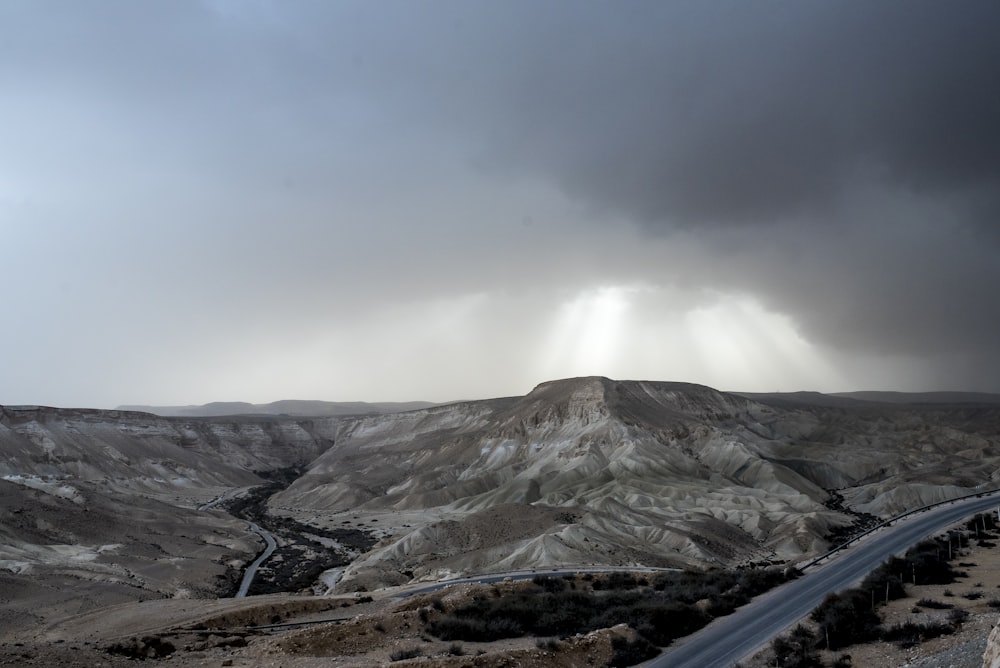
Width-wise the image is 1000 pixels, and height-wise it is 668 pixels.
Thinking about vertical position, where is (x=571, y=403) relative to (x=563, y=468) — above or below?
above

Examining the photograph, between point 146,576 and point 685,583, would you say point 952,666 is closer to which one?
point 685,583

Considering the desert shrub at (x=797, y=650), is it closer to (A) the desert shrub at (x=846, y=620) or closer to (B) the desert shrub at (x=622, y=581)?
(A) the desert shrub at (x=846, y=620)

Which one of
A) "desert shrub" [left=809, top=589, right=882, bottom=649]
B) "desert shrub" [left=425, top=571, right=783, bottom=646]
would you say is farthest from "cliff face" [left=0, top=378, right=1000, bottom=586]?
"desert shrub" [left=809, top=589, right=882, bottom=649]

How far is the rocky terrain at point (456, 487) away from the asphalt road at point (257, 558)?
1.27 m

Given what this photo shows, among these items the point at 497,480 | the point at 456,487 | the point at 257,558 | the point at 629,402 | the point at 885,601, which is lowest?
the point at 257,558

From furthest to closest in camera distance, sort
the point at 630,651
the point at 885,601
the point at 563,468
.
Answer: the point at 563,468 < the point at 885,601 < the point at 630,651

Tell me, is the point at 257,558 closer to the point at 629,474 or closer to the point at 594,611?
the point at 594,611

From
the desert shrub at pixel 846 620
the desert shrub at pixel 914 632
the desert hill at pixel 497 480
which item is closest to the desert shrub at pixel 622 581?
the desert hill at pixel 497 480

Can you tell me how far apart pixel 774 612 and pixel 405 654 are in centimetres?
1615

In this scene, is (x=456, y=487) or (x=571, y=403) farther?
(x=571, y=403)

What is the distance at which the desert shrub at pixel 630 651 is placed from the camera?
21047 mm

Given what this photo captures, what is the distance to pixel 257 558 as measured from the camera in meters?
72.1

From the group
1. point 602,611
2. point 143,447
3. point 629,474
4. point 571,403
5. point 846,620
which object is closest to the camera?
point 846,620

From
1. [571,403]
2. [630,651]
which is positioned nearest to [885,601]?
[630,651]
